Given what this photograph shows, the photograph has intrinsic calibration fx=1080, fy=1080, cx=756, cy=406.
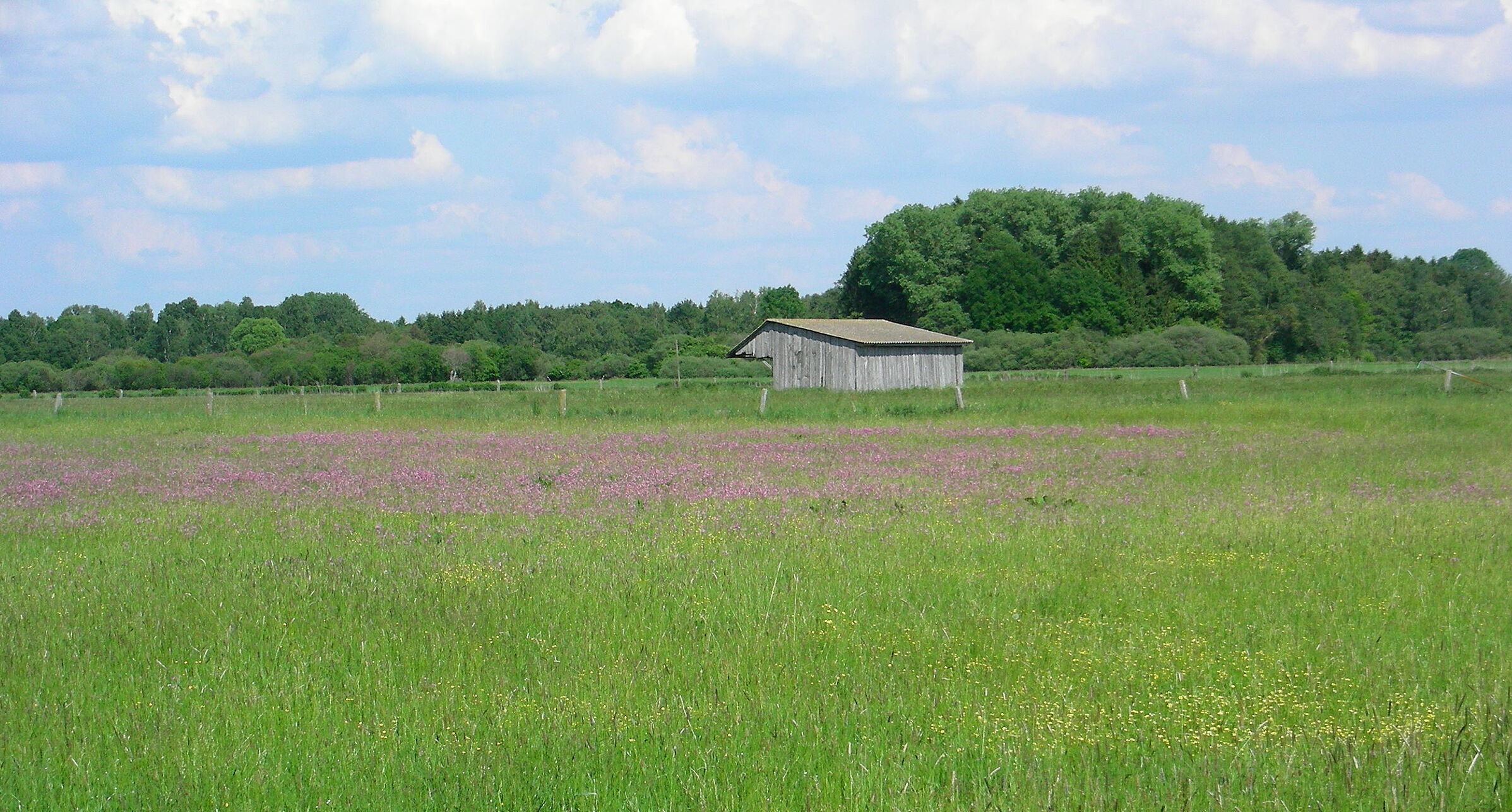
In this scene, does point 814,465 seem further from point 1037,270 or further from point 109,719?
point 1037,270

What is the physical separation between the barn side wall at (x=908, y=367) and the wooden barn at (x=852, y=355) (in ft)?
0.12

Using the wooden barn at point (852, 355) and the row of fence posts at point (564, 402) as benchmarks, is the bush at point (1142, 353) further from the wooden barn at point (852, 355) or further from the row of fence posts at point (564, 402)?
the row of fence posts at point (564, 402)

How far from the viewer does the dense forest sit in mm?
93250

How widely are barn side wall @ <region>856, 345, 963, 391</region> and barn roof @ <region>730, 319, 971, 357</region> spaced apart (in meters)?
0.55

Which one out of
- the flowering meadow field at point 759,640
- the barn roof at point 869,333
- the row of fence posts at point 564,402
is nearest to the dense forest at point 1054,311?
the barn roof at point 869,333

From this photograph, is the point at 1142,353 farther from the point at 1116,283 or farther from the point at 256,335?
the point at 256,335

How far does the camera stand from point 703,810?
190 inches

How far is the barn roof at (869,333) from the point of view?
197 feet

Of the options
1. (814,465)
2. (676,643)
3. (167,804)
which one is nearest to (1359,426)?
(814,465)

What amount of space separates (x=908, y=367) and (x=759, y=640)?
2172 inches

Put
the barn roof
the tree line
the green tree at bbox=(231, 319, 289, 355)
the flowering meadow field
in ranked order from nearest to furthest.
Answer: the flowering meadow field
the barn roof
the tree line
the green tree at bbox=(231, 319, 289, 355)

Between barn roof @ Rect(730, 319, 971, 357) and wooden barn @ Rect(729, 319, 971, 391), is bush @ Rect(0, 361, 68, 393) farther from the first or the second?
wooden barn @ Rect(729, 319, 971, 391)

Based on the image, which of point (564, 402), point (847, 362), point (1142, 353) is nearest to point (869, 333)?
point (847, 362)

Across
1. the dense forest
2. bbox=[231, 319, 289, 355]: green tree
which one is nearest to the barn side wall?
the dense forest
